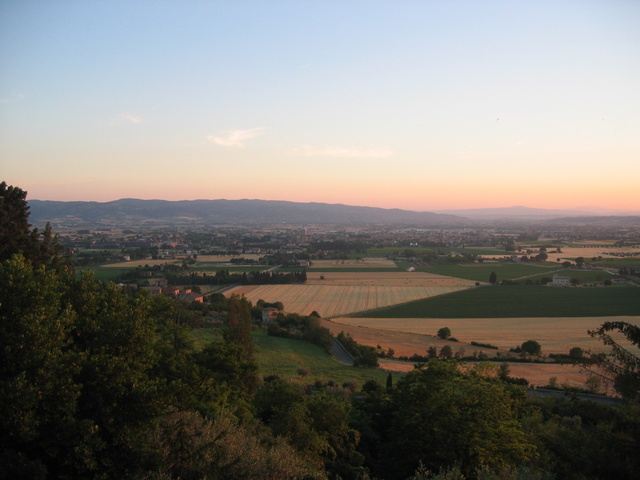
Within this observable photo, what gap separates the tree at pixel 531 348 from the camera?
1121 inches

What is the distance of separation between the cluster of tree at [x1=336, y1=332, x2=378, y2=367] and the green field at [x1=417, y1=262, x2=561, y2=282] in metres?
31.8

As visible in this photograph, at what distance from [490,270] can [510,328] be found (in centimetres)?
3240

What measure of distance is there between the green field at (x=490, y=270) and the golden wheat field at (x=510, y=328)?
69.9 ft

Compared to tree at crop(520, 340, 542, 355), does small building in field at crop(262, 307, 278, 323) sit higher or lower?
lower

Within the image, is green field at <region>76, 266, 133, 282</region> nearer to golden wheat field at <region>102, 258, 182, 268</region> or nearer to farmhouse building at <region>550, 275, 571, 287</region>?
golden wheat field at <region>102, 258, 182, 268</region>

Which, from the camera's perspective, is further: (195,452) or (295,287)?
(295,287)

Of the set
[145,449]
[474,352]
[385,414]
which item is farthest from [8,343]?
[474,352]

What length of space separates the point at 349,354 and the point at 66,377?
23.3 meters

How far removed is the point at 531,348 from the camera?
2856 centimetres

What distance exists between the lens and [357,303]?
45.1m

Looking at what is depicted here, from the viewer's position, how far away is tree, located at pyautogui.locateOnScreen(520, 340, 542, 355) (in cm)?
2847

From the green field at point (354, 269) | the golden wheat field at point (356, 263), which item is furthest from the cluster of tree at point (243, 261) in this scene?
the green field at point (354, 269)

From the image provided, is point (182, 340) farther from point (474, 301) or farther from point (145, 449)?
point (474, 301)

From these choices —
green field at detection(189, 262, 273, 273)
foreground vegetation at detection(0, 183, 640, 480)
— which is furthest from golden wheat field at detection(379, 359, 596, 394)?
green field at detection(189, 262, 273, 273)
